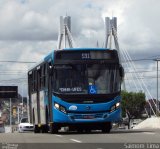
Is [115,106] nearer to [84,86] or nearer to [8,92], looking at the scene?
[84,86]

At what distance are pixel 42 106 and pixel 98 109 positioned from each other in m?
4.21

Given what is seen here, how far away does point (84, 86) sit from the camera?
1026 inches

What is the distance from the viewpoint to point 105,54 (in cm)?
2681

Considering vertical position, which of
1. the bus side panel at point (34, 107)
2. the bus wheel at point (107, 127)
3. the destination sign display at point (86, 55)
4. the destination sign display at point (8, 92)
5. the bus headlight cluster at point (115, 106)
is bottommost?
the bus wheel at point (107, 127)

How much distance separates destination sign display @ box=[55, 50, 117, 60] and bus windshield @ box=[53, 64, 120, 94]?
45 cm

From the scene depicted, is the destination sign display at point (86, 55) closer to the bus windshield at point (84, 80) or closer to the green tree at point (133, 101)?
the bus windshield at point (84, 80)

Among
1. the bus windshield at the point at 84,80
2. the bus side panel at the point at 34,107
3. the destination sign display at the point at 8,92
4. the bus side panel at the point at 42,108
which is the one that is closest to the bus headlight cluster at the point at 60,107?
the bus windshield at the point at 84,80

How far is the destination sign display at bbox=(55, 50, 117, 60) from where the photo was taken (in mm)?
26469

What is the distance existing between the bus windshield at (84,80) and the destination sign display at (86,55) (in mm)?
449

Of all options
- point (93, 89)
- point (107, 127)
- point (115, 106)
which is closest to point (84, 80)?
point (93, 89)

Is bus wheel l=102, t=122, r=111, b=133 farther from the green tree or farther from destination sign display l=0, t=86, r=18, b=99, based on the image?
the green tree

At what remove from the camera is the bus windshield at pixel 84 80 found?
85.3 feet

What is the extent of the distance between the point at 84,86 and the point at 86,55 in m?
1.58

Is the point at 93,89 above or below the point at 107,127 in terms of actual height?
above
